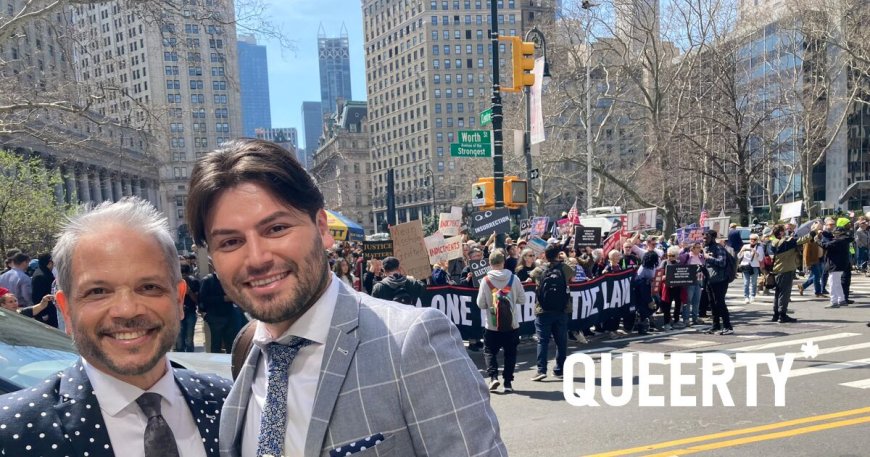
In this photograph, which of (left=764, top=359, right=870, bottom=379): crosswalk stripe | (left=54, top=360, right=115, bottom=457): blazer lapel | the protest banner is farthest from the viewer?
the protest banner

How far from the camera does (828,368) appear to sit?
8.04 m

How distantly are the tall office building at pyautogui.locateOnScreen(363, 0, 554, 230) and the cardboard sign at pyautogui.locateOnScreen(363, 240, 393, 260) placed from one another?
295 ft

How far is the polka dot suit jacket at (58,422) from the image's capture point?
1565 millimetres

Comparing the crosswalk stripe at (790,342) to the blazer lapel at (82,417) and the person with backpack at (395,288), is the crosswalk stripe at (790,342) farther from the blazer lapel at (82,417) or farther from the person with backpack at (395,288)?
the blazer lapel at (82,417)

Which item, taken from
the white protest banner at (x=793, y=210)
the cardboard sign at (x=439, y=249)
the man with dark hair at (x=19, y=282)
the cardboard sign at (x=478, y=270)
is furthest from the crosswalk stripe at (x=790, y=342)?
the white protest banner at (x=793, y=210)

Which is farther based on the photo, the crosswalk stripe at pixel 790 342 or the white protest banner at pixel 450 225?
the white protest banner at pixel 450 225

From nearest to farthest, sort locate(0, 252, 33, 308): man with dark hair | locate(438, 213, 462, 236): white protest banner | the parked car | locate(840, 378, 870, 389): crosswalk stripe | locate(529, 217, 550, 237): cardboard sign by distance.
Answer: the parked car < locate(840, 378, 870, 389): crosswalk stripe < locate(0, 252, 33, 308): man with dark hair < locate(438, 213, 462, 236): white protest banner < locate(529, 217, 550, 237): cardboard sign

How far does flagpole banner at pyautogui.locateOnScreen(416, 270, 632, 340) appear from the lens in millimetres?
10500

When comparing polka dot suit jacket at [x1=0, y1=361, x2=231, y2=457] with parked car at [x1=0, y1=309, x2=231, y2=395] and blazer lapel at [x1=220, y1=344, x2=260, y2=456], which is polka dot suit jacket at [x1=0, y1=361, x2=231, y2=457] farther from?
parked car at [x1=0, y1=309, x2=231, y2=395]

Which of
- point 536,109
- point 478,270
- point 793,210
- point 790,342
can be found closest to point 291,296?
point 478,270

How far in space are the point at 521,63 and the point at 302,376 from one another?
11.3 meters

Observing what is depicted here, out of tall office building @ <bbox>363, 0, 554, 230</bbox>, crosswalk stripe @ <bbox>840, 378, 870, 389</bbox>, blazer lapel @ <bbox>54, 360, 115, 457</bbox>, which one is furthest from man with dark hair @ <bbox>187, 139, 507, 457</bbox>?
tall office building @ <bbox>363, 0, 554, 230</bbox>

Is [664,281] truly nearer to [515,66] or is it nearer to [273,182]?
[515,66]

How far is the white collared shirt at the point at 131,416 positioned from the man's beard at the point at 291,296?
500mm
